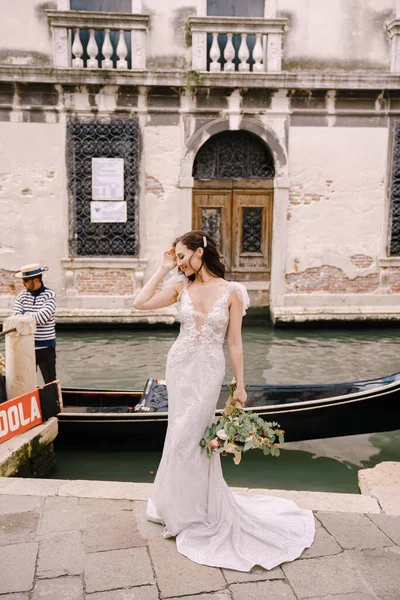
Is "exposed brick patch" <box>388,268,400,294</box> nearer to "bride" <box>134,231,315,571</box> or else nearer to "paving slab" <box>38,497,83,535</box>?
"bride" <box>134,231,315,571</box>

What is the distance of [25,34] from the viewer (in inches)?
356

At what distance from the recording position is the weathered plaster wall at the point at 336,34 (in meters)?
9.32

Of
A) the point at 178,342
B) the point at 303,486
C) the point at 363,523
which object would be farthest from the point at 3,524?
the point at 303,486

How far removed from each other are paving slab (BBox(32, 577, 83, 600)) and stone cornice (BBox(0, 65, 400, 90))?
810 centimetres

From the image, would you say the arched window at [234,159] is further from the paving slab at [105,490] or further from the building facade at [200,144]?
the paving slab at [105,490]

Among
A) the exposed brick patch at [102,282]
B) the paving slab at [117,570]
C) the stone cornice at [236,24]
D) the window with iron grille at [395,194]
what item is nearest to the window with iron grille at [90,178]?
the exposed brick patch at [102,282]

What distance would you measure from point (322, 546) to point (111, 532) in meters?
1.04

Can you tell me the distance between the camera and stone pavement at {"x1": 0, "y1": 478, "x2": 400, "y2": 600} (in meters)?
2.34

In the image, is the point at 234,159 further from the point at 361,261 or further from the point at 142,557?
the point at 142,557

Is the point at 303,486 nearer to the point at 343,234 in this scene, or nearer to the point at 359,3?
the point at 343,234

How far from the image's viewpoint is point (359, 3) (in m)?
9.36

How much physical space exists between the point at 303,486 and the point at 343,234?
6277 millimetres

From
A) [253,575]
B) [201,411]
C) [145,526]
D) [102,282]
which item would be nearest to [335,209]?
[102,282]

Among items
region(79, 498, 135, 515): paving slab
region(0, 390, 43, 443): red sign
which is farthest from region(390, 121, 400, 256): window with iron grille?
region(79, 498, 135, 515): paving slab
